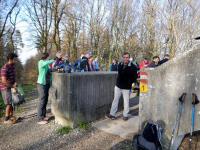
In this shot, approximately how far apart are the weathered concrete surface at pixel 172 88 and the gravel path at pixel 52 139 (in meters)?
1.06

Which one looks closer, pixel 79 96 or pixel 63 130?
pixel 63 130

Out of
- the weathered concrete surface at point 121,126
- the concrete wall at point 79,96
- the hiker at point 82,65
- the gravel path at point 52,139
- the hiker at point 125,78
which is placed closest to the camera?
the gravel path at point 52,139

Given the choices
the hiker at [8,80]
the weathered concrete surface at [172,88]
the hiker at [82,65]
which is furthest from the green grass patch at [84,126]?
the hiker at [82,65]

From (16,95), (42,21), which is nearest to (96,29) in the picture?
(42,21)

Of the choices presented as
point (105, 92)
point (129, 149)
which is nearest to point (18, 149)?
point (129, 149)

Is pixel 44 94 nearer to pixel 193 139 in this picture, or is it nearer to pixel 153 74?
pixel 153 74

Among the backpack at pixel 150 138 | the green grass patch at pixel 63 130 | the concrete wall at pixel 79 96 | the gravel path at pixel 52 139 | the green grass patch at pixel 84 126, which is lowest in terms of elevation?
the gravel path at pixel 52 139

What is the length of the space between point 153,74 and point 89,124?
8.55 ft

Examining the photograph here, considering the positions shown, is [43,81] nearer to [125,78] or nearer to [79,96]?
[79,96]

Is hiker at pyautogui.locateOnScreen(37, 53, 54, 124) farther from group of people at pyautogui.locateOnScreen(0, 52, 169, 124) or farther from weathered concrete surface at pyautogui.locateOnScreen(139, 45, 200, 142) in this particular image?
weathered concrete surface at pyautogui.locateOnScreen(139, 45, 200, 142)

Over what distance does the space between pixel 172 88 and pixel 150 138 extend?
43.3 inches

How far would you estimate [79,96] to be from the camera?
23.7 feet

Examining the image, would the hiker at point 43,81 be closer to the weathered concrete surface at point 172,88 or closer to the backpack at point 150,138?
the weathered concrete surface at point 172,88

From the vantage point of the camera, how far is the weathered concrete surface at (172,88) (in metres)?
5.31
